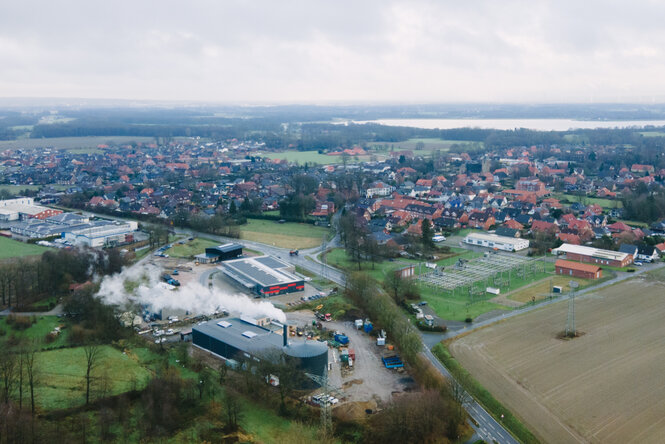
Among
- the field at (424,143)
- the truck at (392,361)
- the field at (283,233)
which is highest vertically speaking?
the field at (424,143)

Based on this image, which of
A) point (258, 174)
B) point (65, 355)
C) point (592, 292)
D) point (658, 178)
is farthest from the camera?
point (258, 174)

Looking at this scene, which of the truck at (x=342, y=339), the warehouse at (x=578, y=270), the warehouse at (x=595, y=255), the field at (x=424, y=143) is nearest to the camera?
the truck at (x=342, y=339)

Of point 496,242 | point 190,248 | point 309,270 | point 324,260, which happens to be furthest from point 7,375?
point 496,242

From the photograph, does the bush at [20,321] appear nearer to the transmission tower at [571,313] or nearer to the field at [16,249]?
the field at [16,249]

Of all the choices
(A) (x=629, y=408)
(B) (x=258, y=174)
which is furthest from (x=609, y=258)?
(B) (x=258, y=174)

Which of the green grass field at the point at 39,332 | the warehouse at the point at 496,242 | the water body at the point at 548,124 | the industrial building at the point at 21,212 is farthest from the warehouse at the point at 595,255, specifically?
the water body at the point at 548,124

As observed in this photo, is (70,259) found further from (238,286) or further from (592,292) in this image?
(592,292)

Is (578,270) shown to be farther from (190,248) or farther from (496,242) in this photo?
(190,248)
